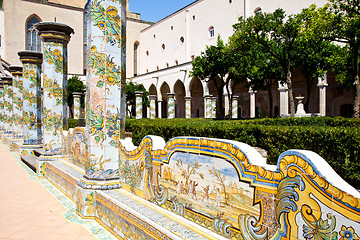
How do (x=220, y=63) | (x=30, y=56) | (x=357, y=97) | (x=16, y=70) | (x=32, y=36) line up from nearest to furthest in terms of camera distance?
(x=30, y=56) < (x=357, y=97) < (x=16, y=70) < (x=220, y=63) < (x=32, y=36)

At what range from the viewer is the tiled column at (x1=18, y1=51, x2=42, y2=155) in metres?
10.2

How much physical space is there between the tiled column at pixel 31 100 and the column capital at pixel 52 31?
255 cm

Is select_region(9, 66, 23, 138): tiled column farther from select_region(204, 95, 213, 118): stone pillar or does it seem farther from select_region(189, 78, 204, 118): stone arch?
select_region(189, 78, 204, 118): stone arch

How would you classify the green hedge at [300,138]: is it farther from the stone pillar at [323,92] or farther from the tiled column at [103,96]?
the stone pillar at [323,92]

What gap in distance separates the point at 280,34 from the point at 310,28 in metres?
1.76

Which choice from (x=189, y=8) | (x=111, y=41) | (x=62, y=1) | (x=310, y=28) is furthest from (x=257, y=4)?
(x=62, y=1)

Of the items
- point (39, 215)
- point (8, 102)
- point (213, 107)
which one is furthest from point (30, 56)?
point (213, 107)

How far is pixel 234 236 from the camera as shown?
2.47m

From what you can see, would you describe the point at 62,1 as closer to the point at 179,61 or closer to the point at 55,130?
the point at 179,61

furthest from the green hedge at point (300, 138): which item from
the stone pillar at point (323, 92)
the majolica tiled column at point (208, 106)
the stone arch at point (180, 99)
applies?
the stone arch at point (180, 99)

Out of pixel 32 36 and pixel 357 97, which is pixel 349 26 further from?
pixel 32 36

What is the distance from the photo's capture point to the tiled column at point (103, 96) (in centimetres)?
448

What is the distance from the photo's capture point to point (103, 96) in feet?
14.8

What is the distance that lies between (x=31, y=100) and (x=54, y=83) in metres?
3.30
